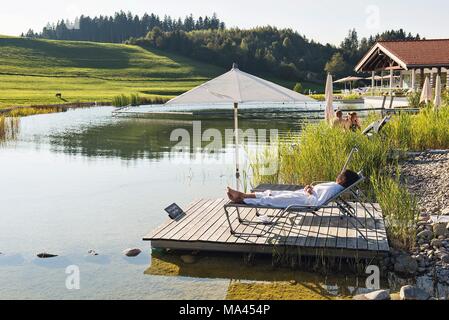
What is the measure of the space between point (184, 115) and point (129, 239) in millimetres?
30305

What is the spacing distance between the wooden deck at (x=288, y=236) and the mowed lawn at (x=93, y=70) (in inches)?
1735

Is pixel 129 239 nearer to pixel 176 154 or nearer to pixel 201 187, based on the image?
pixel 201 187

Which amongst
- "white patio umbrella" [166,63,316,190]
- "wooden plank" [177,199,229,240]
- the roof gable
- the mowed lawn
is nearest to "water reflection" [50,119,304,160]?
"white patio umbrella" [166,63,316,190]

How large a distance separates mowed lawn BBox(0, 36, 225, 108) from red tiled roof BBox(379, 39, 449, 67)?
2822cm

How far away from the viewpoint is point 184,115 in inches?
1490

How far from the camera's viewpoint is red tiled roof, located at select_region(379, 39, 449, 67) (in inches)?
1250

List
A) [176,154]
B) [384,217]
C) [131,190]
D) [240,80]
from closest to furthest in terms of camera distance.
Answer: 1. [384,217]
2. [240,80]
3. [131,190]
4. [176,154]

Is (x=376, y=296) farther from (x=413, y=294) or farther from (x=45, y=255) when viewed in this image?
(x=45, y=255)

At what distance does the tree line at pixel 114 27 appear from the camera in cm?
16800

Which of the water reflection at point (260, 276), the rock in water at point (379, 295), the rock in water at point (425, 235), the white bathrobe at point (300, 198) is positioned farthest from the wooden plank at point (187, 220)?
the rock in water at point (425, 235)

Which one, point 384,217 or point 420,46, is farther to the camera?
point 420,46

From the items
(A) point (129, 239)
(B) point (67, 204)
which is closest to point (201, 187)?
(B) point (67, 204)

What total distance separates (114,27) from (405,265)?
563 feet

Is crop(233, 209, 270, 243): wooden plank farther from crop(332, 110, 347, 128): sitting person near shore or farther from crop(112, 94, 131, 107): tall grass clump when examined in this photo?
crop(112, 94, 131, 107): tall grass clump
